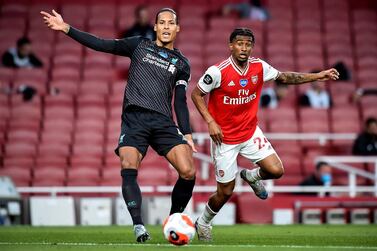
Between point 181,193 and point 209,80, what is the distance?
1.29 metres

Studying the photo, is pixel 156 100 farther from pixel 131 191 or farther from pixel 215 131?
pixel 131 191

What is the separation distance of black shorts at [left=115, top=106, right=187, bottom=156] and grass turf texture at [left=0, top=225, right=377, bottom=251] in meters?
0.98

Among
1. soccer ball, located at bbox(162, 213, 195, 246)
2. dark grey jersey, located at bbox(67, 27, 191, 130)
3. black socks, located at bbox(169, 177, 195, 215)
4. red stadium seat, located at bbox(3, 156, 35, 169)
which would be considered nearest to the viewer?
soccer ball, located at bbox(162, 213, 195, 246)

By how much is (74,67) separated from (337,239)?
1087 cm

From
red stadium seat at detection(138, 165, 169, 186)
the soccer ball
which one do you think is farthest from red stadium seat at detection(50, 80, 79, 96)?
the soccer ball

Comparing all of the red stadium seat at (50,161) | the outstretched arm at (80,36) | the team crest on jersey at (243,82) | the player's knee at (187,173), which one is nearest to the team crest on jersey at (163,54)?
the outstretched arm at (80,36)

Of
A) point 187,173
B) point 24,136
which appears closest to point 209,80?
point 187,173

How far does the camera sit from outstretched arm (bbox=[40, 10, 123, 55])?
1050 cm

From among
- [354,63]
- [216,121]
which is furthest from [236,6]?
[216,121]

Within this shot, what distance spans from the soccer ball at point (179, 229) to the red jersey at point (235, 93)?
191 cm

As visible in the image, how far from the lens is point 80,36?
10.7 metres

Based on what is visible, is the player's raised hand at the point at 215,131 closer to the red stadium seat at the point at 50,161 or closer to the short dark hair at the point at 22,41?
the red stadium seat at the point at 50,161

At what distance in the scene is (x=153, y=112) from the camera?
10812 mm

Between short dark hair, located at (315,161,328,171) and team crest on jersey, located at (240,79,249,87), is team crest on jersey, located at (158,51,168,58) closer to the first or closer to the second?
team crest on jersey, located at (240,79,249,87)
